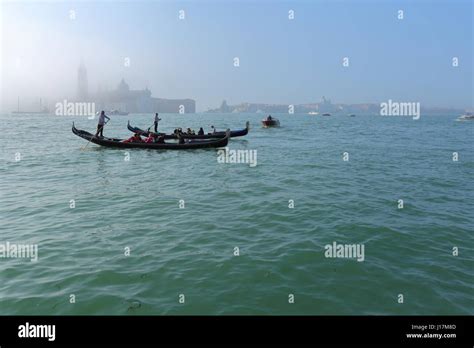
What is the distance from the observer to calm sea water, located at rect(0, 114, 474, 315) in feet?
25.0

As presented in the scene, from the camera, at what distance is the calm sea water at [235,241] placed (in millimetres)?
7625

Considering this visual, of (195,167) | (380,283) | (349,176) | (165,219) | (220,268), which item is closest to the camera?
(380,283)

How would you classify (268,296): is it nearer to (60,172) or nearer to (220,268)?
(220,268)

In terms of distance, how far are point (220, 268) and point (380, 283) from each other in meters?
3.70

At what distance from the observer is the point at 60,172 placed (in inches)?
853

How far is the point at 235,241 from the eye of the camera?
10805 mm

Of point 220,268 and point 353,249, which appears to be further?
point 353,249
